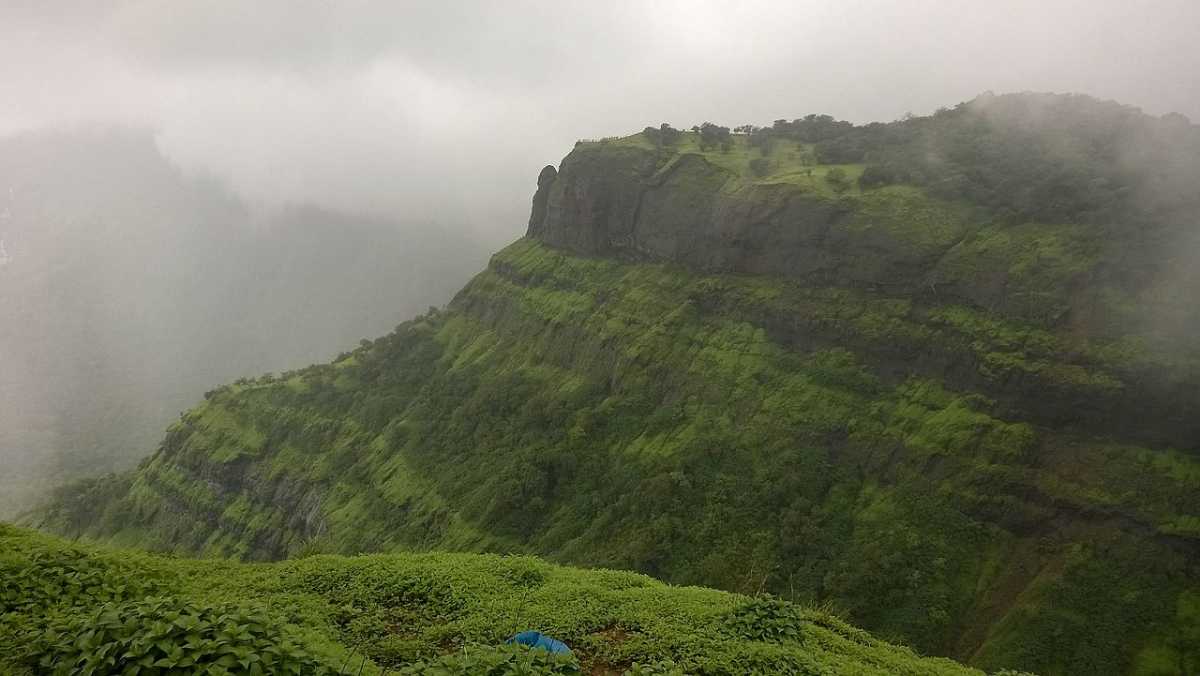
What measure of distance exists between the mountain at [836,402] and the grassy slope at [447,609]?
383 centimetres

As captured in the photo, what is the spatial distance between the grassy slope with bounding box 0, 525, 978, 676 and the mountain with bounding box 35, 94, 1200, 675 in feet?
12.6

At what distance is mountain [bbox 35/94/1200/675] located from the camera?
3381 centimetres

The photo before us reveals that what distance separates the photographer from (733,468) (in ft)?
158

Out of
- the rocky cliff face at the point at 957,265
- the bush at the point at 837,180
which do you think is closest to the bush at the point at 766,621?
the rocky cliff face at the point at 957,265

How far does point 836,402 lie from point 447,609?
4033 centimetres

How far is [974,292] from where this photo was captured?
4475cm

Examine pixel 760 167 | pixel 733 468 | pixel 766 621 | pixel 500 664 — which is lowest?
pixel 733 468

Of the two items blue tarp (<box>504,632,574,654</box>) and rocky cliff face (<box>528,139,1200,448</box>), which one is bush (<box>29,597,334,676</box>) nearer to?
blue tarp (<box>504,632,574,654</box>)

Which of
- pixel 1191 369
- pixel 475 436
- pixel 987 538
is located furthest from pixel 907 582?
pixel 475 436

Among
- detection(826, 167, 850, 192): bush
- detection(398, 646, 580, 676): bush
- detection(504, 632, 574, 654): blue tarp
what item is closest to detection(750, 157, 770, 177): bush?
detection(826, 167, 850, 192): bush

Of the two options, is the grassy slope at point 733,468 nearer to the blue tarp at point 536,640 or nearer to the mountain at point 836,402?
the mountain at point 836,402

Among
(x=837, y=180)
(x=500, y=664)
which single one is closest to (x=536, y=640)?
(x=500, y=664)

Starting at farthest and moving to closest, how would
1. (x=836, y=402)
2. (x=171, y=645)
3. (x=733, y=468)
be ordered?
(x=733, y=468) < (x=836, y=402) < (x=171, y=645)

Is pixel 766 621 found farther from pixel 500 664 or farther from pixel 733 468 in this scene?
pixel 733 468
